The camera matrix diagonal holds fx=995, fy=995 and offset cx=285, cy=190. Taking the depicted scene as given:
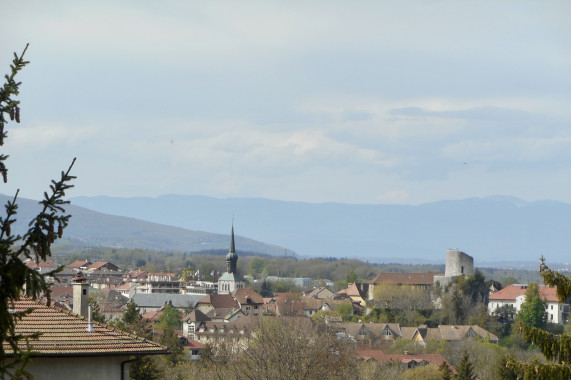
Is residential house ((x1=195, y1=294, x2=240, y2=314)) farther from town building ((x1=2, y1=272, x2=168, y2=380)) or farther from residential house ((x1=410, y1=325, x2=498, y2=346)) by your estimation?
town building ((x1=2, y1=272, x2=168, y2=380))

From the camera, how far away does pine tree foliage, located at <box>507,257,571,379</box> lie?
36.0 ft

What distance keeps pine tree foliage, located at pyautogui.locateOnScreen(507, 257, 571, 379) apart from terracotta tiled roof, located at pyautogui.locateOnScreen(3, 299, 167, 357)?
252 inches

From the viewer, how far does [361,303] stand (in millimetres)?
114438

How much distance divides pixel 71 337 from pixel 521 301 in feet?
333

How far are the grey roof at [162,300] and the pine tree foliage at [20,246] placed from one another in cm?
11477

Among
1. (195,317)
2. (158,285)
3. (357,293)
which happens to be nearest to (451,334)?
(195,317)

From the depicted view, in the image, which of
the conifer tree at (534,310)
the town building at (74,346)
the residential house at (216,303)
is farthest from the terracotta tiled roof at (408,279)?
the town building at (74,346)

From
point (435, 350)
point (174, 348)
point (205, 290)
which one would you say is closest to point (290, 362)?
point (174, 348)

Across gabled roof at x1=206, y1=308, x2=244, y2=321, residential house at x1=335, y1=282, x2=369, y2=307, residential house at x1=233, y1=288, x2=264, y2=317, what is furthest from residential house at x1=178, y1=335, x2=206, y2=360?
residential house at x1=335, y1=282, x2=369, y2=307

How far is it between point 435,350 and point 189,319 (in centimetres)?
2806

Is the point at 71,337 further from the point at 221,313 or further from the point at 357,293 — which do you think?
the point at 357,293

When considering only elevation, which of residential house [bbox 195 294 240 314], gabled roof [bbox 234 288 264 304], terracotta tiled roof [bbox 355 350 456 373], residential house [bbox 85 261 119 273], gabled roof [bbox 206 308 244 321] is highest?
residential house [bbox 85 261 119 273]

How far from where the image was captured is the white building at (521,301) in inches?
4124

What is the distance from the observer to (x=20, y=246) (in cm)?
831
